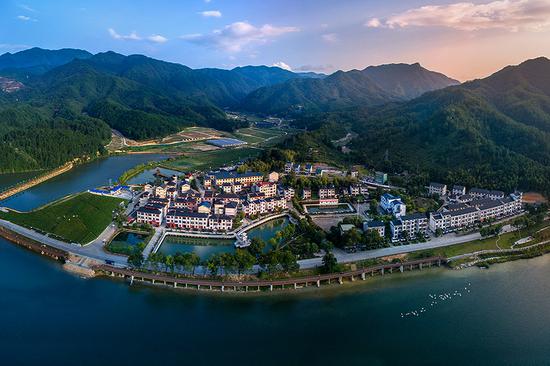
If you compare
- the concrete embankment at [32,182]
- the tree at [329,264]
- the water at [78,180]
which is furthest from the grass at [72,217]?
the tree at [329,264]

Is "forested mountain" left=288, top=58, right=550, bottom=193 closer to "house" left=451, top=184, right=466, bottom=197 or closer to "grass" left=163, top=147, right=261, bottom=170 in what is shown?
"house" left=451, top=184, right=466, bottom=197

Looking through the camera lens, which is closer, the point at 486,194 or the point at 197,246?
the point at 197,246

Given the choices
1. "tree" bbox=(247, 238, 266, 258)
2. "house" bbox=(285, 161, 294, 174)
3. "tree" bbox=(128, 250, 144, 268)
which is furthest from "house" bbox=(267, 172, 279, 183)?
"tree" bbox=(128, 250, 144, 268)

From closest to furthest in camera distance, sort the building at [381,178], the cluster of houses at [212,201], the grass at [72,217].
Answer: the grass at [72,217]
the cluster of houses at [212,201]
the building at [381,178]

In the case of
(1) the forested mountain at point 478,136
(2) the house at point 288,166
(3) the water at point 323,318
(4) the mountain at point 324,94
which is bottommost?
(3) the water at point 323,318

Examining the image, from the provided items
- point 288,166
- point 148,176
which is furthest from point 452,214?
point 148,176

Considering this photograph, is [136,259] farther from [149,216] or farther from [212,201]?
[212,201]

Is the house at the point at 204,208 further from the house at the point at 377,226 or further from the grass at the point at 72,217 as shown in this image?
the house at the point at 377,226
